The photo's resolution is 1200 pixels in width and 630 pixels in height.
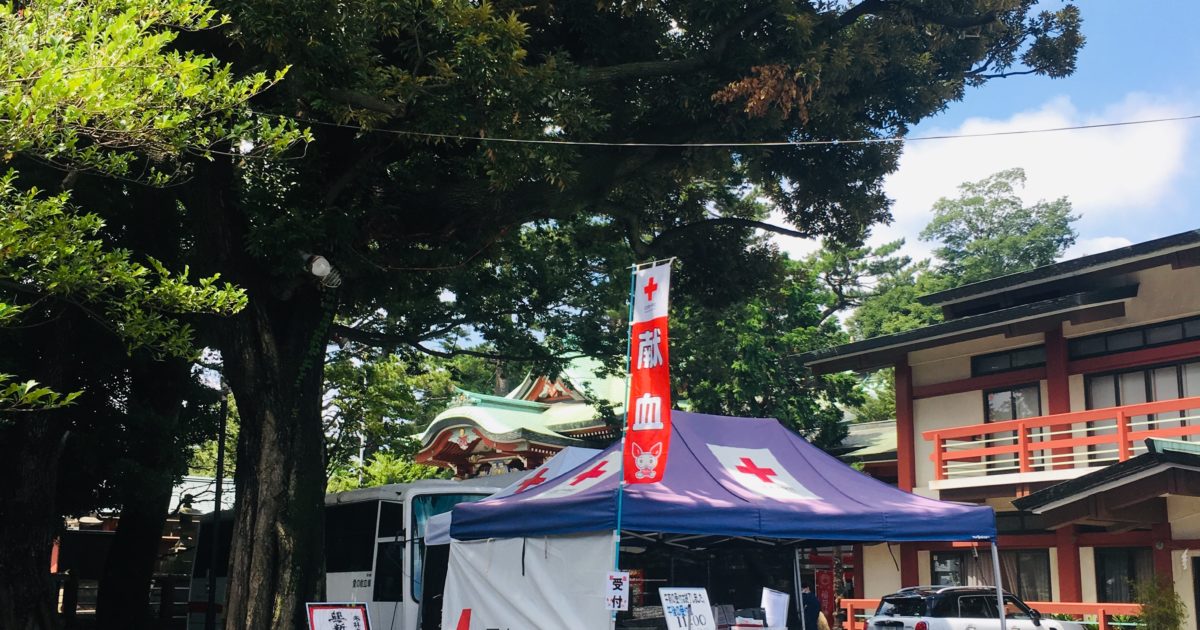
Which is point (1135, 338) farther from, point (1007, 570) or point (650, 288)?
point (650, 288)

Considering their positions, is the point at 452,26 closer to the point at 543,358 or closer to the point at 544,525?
the point at 544,525

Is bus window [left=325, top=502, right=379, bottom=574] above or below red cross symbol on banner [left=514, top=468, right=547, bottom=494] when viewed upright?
below

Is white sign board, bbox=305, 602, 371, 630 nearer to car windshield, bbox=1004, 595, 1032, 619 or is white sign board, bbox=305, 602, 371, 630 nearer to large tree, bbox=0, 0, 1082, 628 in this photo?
large tree, bbox=0, 0, 1082, 628

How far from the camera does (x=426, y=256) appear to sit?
51.1 ft

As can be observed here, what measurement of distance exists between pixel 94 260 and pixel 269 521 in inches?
222

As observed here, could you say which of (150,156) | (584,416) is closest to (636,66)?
(150,156)

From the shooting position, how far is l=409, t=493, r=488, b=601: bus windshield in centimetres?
1614

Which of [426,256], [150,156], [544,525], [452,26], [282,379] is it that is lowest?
[544,525]

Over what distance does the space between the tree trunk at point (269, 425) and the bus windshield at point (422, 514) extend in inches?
102

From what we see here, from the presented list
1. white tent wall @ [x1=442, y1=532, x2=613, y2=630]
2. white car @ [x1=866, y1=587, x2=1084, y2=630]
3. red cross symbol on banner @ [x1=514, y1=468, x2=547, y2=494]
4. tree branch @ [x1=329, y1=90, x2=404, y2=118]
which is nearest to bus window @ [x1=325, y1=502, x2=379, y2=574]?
red cross symbol on banner @ [x1=514, y1=468, x2=547, y2=494]

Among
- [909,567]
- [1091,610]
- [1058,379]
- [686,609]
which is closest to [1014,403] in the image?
[1058,379]

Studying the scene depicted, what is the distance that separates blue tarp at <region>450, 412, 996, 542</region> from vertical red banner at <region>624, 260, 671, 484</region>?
21.7 inches

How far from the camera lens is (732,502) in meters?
10.6

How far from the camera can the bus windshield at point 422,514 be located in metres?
16.1
